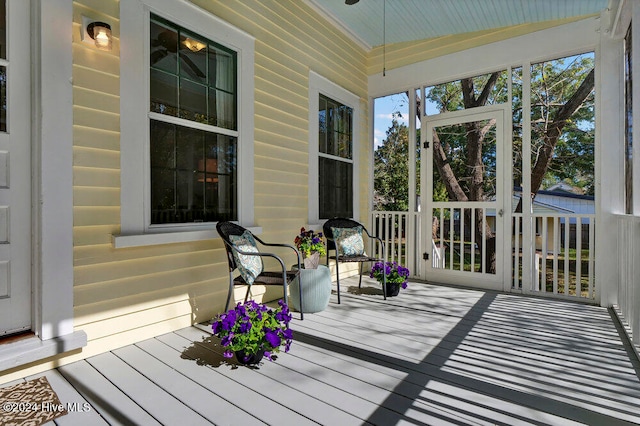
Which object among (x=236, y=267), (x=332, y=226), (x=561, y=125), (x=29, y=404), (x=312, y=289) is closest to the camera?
(x=29, y=404)

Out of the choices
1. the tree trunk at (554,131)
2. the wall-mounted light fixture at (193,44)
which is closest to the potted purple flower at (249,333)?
Answer: the wall-mounted light fixture at (193,44)

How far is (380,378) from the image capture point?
205 centimetres

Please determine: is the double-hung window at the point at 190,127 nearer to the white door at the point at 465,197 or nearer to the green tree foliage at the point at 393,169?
the white door at the point at 465,197

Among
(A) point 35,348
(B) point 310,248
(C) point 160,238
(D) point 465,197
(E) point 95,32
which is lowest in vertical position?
(A) point 35,348

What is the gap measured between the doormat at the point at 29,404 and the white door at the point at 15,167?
391mm

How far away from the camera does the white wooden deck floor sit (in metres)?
1.69

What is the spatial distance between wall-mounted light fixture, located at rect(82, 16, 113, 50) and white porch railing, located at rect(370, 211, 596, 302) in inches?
159

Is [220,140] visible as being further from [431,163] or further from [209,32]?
[431,163]

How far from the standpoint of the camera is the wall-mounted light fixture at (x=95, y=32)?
2307 mm

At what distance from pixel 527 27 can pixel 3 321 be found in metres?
5.58

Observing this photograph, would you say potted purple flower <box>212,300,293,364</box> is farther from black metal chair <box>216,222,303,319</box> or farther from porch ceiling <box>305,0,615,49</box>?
porch ceiling <box>305,0,615,49</box>

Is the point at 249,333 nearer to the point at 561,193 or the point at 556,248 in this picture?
the point at 556,248

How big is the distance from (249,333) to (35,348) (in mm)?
1190

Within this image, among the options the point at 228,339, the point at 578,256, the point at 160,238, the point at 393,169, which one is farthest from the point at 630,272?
the point at 393,169
